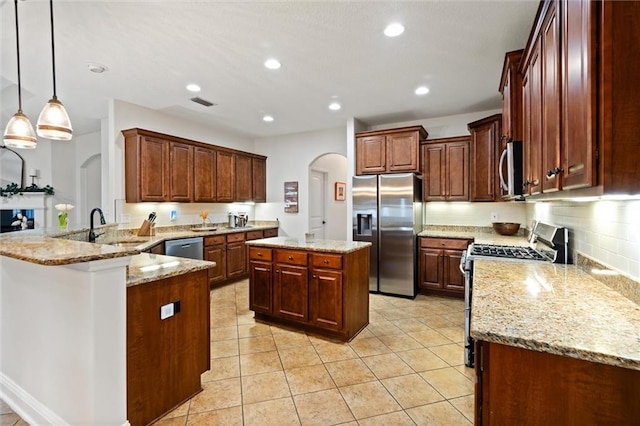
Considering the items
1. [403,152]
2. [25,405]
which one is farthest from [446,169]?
[25,405]

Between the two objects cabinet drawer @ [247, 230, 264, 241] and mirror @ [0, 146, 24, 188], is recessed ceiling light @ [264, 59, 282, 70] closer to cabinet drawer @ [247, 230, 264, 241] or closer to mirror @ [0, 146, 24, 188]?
cabinet drawer @ [247, 230, 264, 241]

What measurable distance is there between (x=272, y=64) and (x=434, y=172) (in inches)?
115

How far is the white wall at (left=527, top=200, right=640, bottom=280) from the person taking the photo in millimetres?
1405

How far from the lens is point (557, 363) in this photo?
39.2 inches

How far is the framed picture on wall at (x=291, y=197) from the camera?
6266 mm

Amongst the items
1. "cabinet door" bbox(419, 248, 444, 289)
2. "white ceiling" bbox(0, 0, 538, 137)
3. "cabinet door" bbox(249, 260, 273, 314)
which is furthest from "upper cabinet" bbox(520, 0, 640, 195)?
"cabinet door" bbox(419, 248, 444, 289)

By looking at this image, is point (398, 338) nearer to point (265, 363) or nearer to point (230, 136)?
point (265, 363)

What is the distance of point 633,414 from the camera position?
922mm

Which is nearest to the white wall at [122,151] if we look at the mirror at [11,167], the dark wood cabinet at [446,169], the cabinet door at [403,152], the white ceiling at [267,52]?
the white ceiling at [267,52]

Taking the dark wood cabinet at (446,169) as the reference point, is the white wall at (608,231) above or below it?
below

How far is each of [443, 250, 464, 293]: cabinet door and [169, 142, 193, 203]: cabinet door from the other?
4.04 meters

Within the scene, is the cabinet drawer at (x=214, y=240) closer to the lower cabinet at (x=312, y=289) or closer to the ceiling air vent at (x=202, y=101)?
the lower cabinet at (x=312, y=289)

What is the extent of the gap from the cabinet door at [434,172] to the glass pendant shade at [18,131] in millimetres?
4657

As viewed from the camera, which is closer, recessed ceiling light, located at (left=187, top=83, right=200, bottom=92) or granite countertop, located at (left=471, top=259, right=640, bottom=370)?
granite countertop, located at (left=471, top=259, right=640, bottom=370)
